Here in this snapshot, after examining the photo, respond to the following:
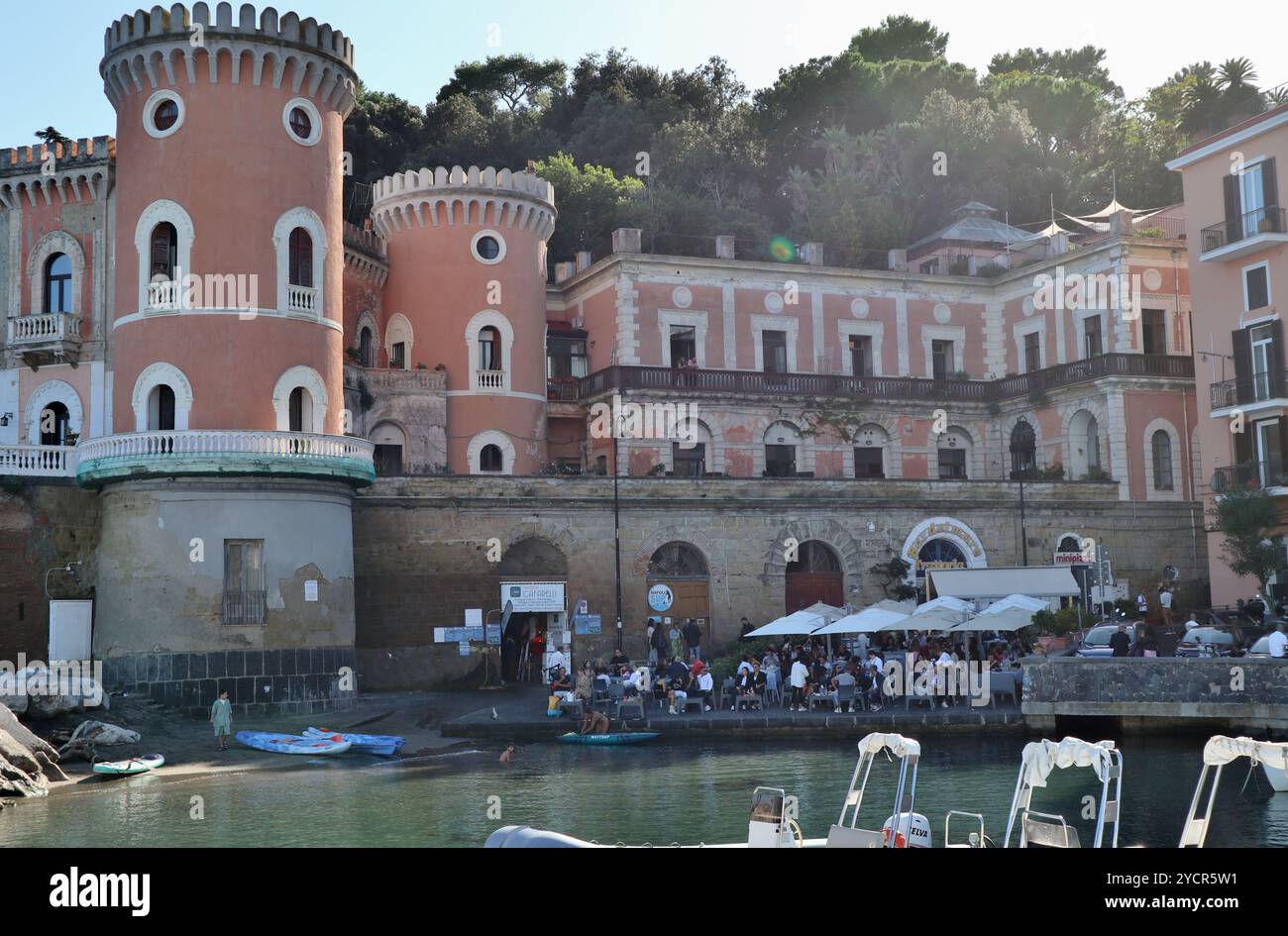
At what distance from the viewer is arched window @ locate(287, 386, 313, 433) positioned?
33719 millimetres

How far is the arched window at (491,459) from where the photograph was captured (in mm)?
45250

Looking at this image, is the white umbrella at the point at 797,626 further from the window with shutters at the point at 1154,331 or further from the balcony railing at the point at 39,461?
the window with shutters at the point at 1154,331

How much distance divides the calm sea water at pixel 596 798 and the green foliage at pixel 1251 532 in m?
10.4

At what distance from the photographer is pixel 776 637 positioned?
4006 centimetres

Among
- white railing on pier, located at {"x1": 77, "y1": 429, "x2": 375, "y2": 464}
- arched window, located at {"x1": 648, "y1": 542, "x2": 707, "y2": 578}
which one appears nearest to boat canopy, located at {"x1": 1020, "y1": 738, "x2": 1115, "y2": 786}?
white railing on pier, located at {"x1": 77, "y1": 429, "x2": 375, "y2": 464}

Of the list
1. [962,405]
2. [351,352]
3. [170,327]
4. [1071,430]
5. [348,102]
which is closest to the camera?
[170,327]

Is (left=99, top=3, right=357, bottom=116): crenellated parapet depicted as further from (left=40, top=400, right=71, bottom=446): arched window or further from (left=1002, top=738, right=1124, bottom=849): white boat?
(left=1002, top=738, right=1124, bottom=849): white boat

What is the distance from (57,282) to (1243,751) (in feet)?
111

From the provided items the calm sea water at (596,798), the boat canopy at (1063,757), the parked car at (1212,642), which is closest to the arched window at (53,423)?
the calm sea water at (596,798)

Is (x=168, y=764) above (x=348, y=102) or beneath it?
beneath

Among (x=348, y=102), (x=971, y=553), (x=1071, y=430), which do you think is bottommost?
(x=971, y=553)

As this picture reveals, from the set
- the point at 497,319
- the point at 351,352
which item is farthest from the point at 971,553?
the point at 351,352
